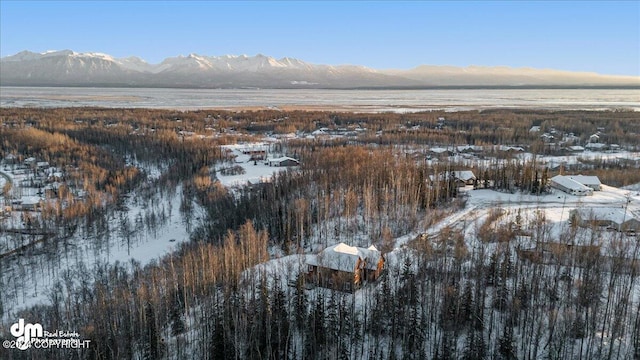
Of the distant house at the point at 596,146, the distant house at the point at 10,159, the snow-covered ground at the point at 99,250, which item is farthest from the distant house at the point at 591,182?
the distant house at the point at 10,159

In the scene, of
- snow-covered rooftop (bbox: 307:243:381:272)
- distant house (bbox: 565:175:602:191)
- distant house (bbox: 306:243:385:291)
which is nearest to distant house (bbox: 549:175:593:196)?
distant house (bbox: 565:175:602:191)

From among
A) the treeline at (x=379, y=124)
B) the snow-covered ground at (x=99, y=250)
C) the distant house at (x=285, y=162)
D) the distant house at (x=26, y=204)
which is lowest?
the snow-covered ground at (x=99, y=250)

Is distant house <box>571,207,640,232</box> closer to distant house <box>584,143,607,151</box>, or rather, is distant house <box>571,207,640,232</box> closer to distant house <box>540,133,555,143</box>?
distant house <box>584,143,607,151</box>

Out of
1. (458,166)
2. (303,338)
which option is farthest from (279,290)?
(458,166)

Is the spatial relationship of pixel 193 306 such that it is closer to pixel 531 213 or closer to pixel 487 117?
pixel 531 213

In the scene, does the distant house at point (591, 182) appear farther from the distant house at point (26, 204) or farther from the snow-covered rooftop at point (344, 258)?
the distant house at point (26, 204)

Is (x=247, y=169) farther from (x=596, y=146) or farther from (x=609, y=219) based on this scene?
(x=596, y=146)
